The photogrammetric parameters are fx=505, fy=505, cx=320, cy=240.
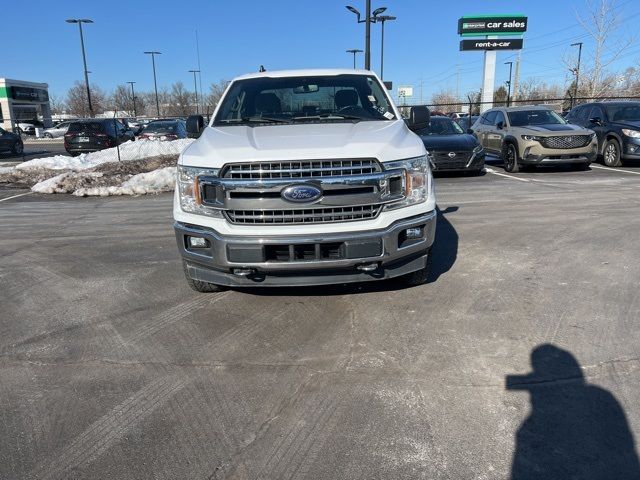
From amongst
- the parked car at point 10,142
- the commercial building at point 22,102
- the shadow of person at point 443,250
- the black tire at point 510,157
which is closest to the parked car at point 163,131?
the parked car at point 10,142

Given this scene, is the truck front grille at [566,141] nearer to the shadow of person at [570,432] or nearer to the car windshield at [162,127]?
the shadow of person at [570,432]

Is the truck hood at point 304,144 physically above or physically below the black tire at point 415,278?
above

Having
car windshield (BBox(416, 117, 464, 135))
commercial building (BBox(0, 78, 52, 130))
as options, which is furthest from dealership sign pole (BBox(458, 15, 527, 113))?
commercial building (BBox(0, 78, 52, 130))

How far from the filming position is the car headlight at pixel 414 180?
12.8ft

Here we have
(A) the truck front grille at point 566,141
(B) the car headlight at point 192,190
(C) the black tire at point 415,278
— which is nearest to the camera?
(B) the car headlight at point 192,190

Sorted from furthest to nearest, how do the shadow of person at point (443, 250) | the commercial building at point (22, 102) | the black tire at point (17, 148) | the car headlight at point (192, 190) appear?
the commercial building at point (22, 102) → the black tire at point (17, 148) → the shadow of person at point (443, 250) → the car headlight at point (192, 190)

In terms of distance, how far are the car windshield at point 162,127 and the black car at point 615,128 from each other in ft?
51.7

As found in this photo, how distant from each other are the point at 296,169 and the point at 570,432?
7.91ft

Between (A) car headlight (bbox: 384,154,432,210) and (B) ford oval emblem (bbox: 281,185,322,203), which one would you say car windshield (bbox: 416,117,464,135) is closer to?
(A) car headlight (bbox: 384,154,432,210)

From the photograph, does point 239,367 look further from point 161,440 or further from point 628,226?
point 628,226

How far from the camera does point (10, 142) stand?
23438 millimetres

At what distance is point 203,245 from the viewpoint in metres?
3.96

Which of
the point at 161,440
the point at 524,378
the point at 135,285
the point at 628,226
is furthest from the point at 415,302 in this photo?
the point at 628,226

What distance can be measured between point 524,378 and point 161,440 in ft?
7.30
